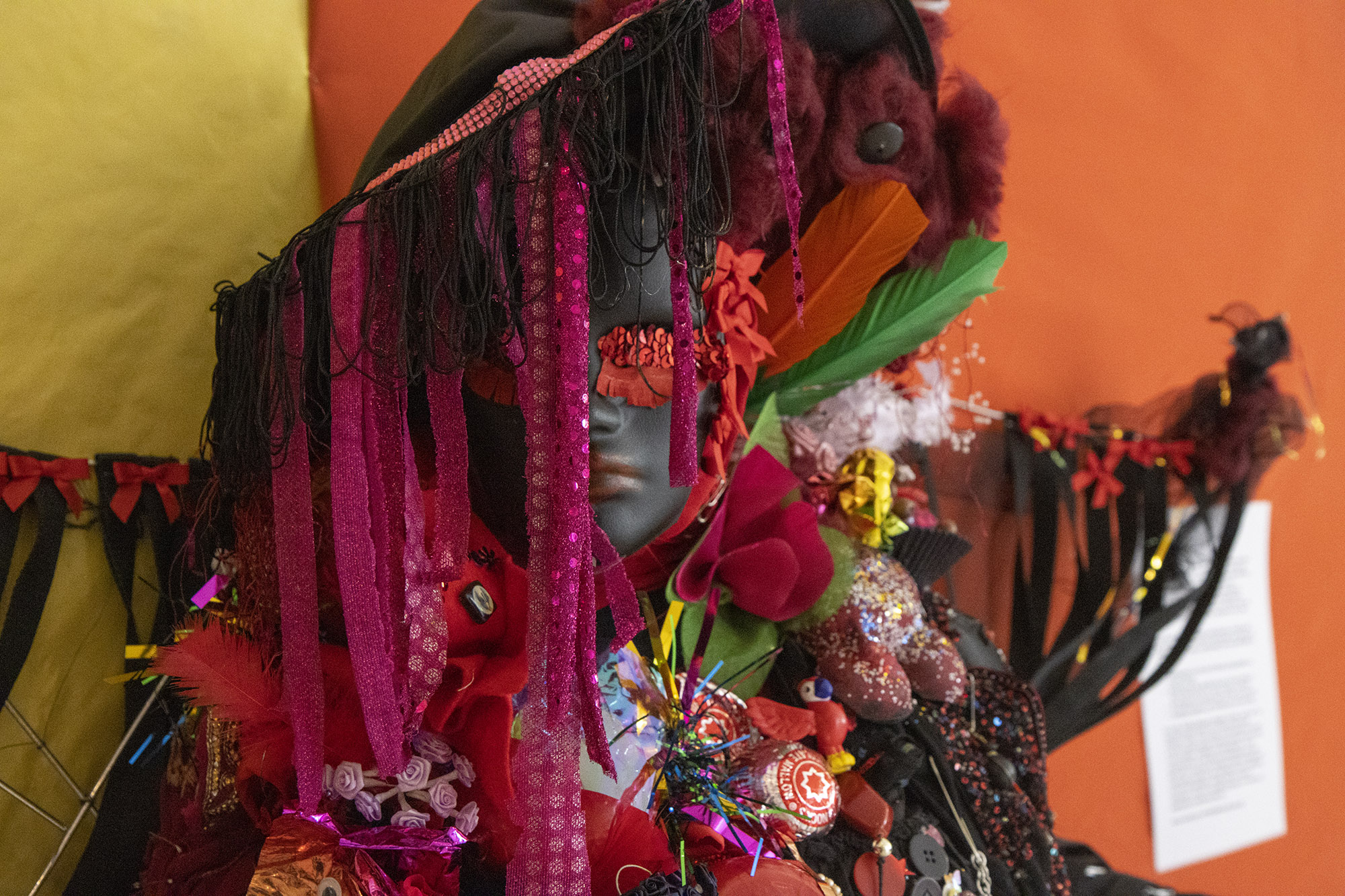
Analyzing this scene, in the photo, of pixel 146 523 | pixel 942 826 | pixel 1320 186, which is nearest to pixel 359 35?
pixel 146 523

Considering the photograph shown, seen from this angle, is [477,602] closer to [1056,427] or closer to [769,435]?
[769,435]

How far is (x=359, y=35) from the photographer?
1022 mm

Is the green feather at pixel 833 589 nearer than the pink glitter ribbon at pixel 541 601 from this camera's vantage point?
No

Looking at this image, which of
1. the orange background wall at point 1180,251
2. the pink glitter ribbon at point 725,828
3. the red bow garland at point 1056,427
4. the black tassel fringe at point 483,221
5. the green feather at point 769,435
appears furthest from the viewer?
the orange background wall at point 1180,251

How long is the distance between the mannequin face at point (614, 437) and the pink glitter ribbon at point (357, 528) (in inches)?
3.9

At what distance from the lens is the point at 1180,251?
1.72m

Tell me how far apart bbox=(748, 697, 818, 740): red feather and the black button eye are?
0.52m

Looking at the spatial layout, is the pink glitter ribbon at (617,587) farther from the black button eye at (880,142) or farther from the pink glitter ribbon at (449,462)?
the black button eye at (880,142)

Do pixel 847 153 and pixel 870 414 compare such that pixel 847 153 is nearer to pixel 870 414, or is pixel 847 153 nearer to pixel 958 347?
pixel 870 414

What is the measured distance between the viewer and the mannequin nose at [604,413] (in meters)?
0.61

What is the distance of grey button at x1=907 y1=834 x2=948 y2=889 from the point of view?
2.66 ft

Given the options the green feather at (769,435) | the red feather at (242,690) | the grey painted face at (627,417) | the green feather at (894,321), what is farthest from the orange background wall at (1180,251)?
the red feather at (242,690)

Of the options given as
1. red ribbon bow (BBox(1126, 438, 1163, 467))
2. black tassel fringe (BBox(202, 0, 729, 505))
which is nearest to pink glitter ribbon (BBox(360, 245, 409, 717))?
black tassel fringe (BBox(202, 0, 729, 505))

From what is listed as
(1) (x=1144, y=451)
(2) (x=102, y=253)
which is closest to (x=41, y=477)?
(2) (x=102, y=253)
